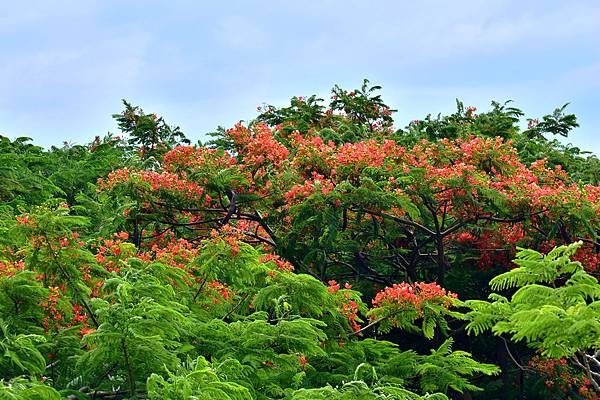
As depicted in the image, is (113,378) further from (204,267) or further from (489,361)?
(489,361)

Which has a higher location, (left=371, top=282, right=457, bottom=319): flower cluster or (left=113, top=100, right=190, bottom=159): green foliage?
(left=113, top=100, right=190, bottom=159): green foliage

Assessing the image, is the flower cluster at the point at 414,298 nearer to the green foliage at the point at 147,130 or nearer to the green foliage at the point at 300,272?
the green foliage at the point at 300,272

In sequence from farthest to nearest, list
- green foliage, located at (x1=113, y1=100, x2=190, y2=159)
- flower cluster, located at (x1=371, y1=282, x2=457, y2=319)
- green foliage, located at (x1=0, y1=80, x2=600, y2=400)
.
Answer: green foliage, located at (x1=113, y1=100, x2=190, y2=159), flower cluster, located at (x1=371, y1=282, x2=457, y2=319), green foliage, located at (x1=0, y1=80, x2=600, y2=400)

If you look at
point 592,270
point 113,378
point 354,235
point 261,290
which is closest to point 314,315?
point 261,290

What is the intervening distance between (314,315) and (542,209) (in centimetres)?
421

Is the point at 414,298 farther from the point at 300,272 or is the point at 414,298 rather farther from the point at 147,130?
the point at 147,130

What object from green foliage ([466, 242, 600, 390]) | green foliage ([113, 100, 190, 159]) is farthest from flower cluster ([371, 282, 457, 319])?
green foliage ([113, 100, 190, 159])

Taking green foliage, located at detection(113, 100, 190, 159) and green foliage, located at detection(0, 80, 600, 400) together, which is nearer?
green foliage, located at detection(0, 80, 600, 400)

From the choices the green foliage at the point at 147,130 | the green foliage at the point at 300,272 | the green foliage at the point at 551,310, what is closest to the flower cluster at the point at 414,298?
the green foliage at the point at 300,272

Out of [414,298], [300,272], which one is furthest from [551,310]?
[300,272]

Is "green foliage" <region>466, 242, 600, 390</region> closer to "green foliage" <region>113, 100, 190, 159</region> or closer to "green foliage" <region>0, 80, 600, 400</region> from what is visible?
"green foliage" <region>0, 80, 600, 400</region>

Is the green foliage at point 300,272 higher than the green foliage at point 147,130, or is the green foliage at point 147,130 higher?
the green foliage at point 147,130

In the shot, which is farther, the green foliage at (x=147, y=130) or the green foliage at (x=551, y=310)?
the green foliage at (x=147, y=130)

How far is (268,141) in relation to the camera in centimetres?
1169
